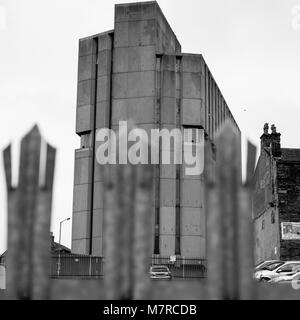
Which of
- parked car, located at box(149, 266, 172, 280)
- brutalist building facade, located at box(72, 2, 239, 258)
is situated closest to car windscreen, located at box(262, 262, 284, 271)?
parked car, located at box(149, 266, 172, 280)

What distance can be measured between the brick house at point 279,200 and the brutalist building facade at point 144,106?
5181mm

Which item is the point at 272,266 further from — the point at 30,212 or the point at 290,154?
the point at 30,212

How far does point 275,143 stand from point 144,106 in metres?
11.6

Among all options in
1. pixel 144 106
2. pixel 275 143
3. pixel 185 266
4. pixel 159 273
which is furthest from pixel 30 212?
pixel 275 143

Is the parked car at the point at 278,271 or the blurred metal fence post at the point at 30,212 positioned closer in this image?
the blurred metal fence post at the point at 30,212

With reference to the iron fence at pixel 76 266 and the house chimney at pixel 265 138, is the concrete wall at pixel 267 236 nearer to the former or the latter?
the house chimney at pixel 265 138

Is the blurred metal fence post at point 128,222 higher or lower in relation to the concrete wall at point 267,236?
lower

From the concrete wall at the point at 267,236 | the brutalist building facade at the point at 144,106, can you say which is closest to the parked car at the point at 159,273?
the brutalist building facade at the point at 144,106

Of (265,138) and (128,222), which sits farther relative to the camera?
(265,138)

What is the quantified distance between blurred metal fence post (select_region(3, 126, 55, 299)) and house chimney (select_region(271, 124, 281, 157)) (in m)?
47.2

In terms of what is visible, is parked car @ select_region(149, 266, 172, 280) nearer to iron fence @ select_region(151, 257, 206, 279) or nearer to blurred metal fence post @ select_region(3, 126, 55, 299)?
iron fence @ select_region(151, 257, 206, 279)

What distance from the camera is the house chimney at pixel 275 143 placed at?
49.3 m

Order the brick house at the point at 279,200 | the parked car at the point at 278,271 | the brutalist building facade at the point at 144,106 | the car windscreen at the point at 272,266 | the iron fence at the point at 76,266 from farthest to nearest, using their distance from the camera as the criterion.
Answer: the brutalist building facade at the point at 144,106 < the brick house at the point at 279,200 < the iron fence at the point at 76,266 < the car windscreen at the point at 272,266 < the parked car at the point at 278,271

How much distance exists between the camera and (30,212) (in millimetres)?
3275
